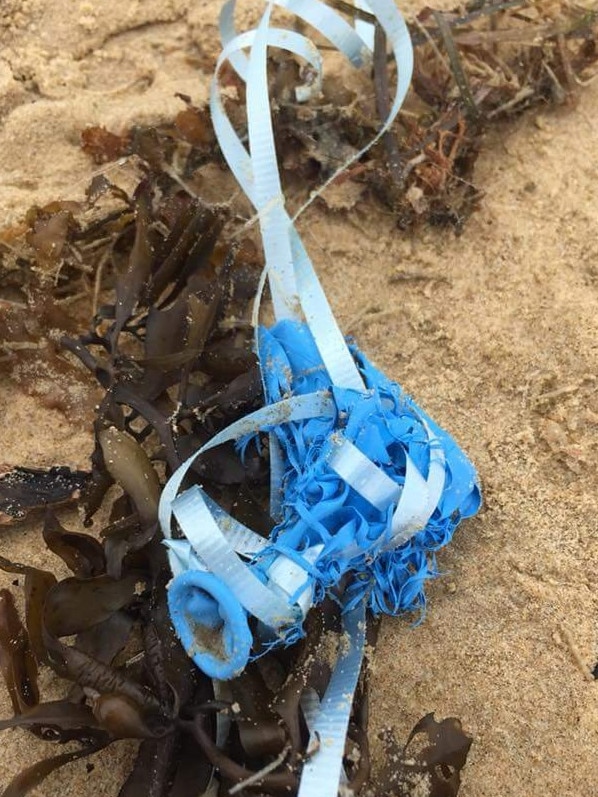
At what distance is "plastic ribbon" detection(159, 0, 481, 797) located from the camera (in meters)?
1.10

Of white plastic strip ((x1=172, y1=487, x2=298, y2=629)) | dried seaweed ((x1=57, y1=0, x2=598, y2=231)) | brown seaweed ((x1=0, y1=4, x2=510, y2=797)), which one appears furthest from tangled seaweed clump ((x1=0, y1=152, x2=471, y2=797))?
dried seaweed ((x1=57, y1=0, x2=598, y2=231))

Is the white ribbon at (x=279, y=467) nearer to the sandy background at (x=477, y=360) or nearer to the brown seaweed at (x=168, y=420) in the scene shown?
the brown seaweed at (x=168, y=420)

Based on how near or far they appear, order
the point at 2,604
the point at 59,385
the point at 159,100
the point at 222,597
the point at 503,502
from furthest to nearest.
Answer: the point at 159,100, the point at 59,385, the point at 503,502, the point at 2,604, the point at 222,597

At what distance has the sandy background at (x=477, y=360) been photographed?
1208 mm

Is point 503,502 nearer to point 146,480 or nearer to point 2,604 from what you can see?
point 146,480

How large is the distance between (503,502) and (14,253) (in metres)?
1.06

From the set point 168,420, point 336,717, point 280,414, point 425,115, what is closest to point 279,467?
point 280,414

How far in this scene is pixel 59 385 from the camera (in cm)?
150

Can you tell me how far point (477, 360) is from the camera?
59.9 inches

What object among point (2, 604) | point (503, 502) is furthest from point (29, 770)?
point (503, 502)

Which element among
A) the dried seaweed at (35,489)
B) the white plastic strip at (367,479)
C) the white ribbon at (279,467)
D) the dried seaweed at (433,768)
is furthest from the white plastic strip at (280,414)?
the dried seaweed at (433,768)

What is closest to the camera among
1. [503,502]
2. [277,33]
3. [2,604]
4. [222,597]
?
[222,597]

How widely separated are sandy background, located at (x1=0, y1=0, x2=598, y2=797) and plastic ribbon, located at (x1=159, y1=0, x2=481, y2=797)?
115 mm

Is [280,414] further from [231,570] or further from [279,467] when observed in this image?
[231,570]
